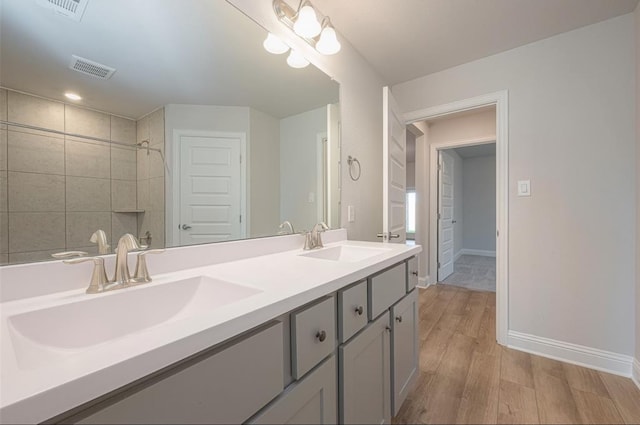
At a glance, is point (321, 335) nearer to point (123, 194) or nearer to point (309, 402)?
point (309, 402)

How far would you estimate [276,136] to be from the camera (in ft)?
4.53

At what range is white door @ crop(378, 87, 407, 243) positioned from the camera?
175cm

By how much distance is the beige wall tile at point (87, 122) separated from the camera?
A: 75 cm

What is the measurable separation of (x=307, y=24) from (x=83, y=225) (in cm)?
137

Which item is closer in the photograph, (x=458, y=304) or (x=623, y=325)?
(x=623, y=325)

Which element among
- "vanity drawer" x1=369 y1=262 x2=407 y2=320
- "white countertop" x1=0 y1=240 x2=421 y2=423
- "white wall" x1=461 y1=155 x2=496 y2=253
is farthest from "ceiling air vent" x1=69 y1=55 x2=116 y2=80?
"white wall" x1=461 y1=155 x2=496 y2=253

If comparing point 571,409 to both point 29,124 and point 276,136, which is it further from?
point 29,124

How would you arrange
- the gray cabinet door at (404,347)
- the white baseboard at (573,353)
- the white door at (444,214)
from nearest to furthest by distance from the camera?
the gray cabinet door at (404,347)
the white baseboard at (573,353)
the white door at (444,214)

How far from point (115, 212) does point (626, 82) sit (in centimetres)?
282

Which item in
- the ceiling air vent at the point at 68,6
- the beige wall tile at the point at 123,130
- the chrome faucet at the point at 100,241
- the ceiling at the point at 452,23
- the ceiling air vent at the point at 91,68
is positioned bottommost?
the chrome faucet at the point at 100,241

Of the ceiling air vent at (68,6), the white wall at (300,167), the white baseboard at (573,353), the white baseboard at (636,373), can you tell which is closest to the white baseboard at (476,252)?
the white baseboard at (573,353)

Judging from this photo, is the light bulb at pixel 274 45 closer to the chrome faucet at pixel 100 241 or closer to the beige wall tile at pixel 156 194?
the beige wall tile at pixel 156 194

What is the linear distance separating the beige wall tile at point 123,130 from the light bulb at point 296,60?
93 cm

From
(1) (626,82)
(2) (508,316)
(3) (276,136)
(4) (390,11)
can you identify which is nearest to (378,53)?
(4) (390,11)
